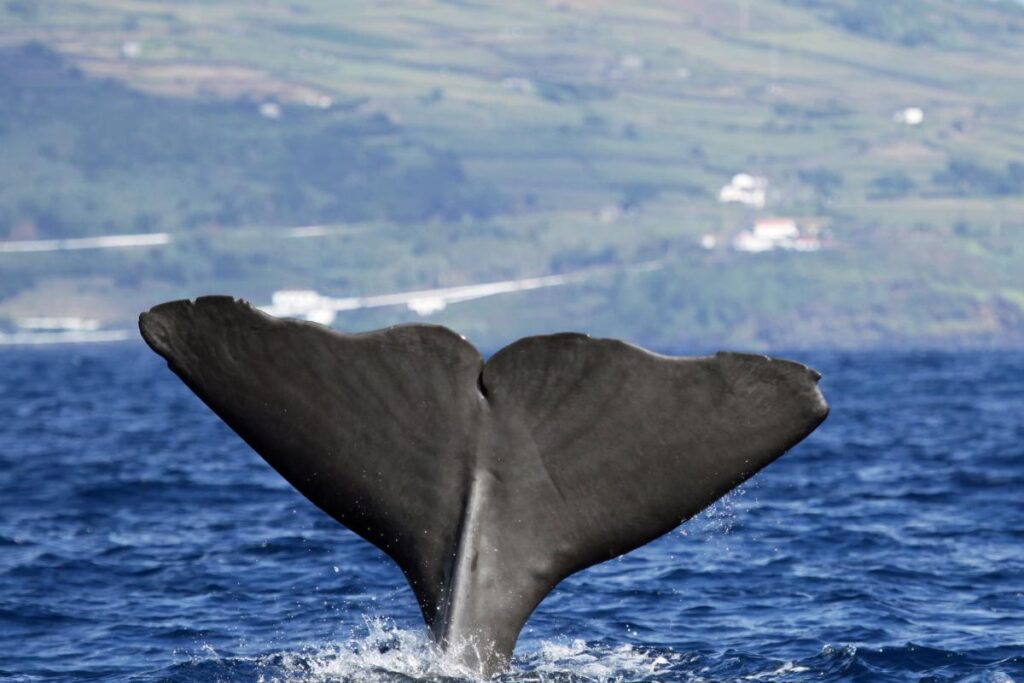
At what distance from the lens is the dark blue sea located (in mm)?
9688

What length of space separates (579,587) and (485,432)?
6147mm

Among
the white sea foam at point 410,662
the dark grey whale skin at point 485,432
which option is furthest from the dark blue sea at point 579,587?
the dark grey whale skin at point 485,432

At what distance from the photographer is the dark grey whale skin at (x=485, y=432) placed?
6.57 metres

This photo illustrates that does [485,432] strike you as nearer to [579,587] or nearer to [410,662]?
[410,662]

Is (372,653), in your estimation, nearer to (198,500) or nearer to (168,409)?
(198,500)

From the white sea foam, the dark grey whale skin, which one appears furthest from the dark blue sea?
the dark grey whale skin

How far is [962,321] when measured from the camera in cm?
17100

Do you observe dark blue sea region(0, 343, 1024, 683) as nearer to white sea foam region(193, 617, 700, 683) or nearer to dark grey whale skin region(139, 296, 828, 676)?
white sea foam region(193, 617, 700, 683)

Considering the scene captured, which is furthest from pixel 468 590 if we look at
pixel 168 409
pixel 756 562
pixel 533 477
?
→ pixel 168 409

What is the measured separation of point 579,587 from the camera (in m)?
12.8

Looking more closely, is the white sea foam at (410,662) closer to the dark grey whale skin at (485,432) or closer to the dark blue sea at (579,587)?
the dark blue sea at (579,587)

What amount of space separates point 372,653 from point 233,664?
90 cm

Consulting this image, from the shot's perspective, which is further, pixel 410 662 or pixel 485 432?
pixel 410 662

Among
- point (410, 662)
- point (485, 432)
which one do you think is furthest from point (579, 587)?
point (485, 432)
